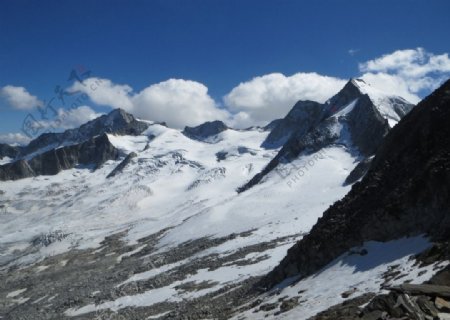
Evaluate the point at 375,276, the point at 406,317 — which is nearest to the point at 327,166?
the point at 375,276

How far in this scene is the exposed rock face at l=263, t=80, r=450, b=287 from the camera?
31.8 metres

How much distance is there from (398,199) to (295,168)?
396ft

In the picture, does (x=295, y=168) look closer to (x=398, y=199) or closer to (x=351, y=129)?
(x=351, y=129)

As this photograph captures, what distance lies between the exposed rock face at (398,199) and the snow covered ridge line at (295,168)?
95531 mm

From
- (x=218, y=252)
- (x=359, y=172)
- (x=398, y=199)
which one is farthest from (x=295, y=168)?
(x=398, y=199)

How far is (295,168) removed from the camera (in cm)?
15475

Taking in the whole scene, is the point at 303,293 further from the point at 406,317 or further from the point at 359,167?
the point at 359,167

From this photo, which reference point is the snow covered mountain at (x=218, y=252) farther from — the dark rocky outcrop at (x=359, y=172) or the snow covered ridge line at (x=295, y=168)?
the dark rocky outcrop at (x=359, y=172)

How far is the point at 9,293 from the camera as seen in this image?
94.1 m

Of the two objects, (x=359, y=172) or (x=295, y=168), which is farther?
(x=295, y=168)

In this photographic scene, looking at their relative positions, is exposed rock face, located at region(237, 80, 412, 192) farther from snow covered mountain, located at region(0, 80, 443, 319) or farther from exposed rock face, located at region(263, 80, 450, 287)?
exposed rock face, located at region(263, 80, 450, 287)

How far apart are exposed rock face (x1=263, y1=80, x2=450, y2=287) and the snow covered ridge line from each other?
95.5 metres

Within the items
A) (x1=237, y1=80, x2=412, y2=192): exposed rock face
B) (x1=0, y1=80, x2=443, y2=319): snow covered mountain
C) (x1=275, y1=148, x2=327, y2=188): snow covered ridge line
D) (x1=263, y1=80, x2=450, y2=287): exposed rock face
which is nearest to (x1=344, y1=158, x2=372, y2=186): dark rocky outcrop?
(x1=0, y1=80, x2=443, y2=319): snow covered mountain

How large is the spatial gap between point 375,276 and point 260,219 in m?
76.5
